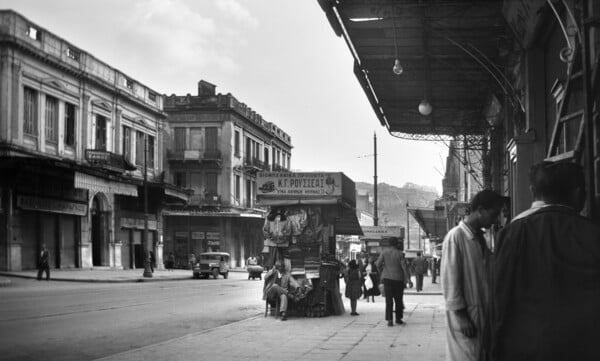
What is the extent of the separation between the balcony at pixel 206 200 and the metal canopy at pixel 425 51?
43.5m

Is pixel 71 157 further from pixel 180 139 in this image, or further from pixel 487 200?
pixel 487 200

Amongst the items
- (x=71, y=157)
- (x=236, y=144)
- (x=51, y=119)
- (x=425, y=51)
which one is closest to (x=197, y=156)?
(x=236, y=144)

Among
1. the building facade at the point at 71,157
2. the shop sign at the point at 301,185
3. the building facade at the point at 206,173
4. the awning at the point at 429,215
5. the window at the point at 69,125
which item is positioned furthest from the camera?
the building facade at the point at 206,173

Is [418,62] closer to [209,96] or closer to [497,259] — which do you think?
[497,259]

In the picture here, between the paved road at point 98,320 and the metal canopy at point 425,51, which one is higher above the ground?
the metal canopy at point 425,51

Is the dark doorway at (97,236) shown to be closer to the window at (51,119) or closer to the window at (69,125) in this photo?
the window at (69,125)

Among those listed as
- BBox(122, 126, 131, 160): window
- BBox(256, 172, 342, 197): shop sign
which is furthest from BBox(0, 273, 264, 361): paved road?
BBox(122, 126, 131, 160): window

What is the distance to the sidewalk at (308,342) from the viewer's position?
917 cm

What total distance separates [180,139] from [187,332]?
5428cm

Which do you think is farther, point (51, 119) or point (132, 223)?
point (132, 223)

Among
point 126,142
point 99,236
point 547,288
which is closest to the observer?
point 547,288

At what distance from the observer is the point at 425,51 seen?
1470 centimetres

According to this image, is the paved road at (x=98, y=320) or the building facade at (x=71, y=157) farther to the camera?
the building facade at (x=71, y=157)

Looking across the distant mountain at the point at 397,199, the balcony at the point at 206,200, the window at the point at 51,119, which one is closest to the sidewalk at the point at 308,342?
the window at the point at 51,119
